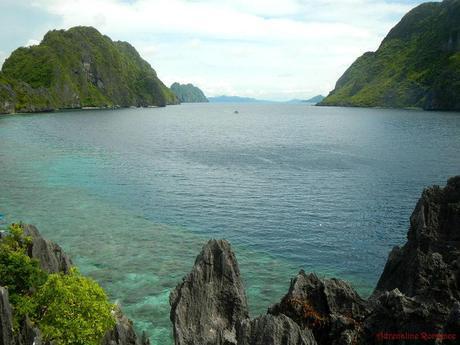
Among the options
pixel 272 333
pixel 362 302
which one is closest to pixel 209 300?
pixel 362 302

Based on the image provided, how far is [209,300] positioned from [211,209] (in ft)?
168

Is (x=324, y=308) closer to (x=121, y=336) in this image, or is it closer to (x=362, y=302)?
(x=362, y=302)

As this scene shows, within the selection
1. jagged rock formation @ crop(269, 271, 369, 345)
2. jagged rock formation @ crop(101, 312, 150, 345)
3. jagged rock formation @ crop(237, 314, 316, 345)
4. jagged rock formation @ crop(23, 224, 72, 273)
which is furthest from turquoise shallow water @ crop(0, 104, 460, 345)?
jagged rock formation @ crop(237, 314, 316, 345)

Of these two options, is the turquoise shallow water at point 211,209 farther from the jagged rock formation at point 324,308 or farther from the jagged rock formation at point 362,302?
the jagged rock formation at point 324,308

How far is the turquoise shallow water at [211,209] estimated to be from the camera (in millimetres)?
55969

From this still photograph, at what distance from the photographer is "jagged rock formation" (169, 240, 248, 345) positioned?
1200 inches

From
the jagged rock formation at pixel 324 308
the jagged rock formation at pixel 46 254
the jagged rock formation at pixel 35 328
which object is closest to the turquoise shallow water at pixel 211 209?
the jagged rock formation at pixel 46 254

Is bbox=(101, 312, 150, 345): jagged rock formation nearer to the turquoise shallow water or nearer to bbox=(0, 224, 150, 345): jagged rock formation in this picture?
bbox=(0, 224, 150, 345): jagged rock formation

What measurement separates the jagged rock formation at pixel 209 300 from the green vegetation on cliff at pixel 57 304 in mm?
5698

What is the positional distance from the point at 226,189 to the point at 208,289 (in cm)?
6676

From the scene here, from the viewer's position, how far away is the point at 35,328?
29406mm

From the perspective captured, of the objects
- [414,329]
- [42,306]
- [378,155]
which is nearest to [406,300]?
[414,329]

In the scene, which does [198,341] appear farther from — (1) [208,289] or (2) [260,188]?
(2) [260,188]

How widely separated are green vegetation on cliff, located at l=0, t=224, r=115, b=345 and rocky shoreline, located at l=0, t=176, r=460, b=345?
1.29 m
